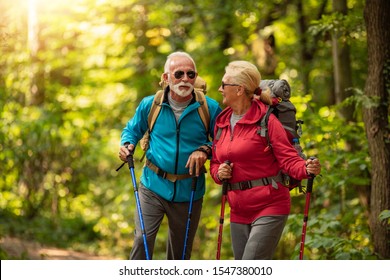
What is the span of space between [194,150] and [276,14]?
8.95 m

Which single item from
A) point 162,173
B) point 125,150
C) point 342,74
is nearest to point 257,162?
point 162,173

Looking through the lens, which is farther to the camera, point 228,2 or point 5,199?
point 5,199

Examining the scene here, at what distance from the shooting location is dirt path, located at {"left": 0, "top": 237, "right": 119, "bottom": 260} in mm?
12656

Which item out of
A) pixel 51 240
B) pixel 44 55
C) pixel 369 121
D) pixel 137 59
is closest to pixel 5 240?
pixel 51 240

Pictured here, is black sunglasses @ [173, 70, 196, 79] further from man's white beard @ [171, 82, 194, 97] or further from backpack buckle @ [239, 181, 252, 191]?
backpack buckle @ [239, 181, 252, 191]

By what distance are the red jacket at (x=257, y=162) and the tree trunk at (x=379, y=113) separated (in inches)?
113

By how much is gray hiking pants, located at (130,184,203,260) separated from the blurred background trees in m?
3.36

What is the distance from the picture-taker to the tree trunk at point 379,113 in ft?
26.7

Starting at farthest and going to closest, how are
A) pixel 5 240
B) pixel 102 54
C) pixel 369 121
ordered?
pixel 102 54, pixel 5 240, pixel 369 121

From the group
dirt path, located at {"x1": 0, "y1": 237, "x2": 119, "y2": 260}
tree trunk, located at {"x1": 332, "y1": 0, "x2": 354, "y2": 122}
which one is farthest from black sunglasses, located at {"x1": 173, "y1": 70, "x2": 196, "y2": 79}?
dirt path, located at {"x1": 0, "y1": 237, "x2": 119, "y2": 260}

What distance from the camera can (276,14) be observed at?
Answer: 14.6 meters

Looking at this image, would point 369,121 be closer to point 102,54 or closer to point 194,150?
point 194,150

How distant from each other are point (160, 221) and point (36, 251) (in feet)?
25.6

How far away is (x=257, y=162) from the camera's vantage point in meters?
5.62
